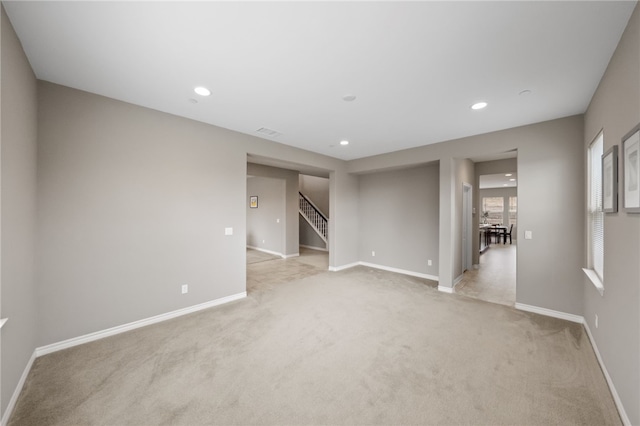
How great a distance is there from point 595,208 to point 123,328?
226 inches

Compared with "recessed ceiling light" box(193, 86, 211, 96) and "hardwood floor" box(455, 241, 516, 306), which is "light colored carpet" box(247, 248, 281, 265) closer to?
"recessed ceiling light" box(193, 86, 211, 96)

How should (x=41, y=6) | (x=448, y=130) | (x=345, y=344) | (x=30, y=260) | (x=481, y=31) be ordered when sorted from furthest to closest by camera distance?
(x=448, y=130)
(x=345, y=344)
(x=30, y=260)
(x=481, y=31)
(x=41, y=6)

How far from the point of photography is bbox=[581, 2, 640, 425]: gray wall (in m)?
1.55

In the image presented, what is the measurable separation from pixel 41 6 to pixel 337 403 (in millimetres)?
3407

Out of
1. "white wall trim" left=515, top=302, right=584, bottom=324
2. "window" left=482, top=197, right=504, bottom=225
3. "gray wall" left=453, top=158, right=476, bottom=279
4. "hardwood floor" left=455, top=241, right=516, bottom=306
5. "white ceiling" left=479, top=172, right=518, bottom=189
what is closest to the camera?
"white wall trim" left=515, top=302, right=584, bottom=324

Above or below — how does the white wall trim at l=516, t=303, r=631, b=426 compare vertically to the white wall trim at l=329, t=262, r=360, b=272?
below

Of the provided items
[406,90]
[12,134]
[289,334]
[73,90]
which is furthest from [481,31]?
[73,90]

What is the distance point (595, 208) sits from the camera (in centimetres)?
282

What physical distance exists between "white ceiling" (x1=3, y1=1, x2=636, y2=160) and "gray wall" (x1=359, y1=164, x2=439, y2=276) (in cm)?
236

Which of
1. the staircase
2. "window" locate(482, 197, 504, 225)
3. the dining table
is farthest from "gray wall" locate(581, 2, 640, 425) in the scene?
"window" locate(482, 197, 504, 225)

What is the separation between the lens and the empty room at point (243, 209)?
1.69 meters

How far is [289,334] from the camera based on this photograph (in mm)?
2852

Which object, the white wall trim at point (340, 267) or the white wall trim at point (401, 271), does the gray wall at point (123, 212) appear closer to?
the white wall trim at point (340, 267)

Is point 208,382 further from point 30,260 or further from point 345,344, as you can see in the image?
point 30,260
